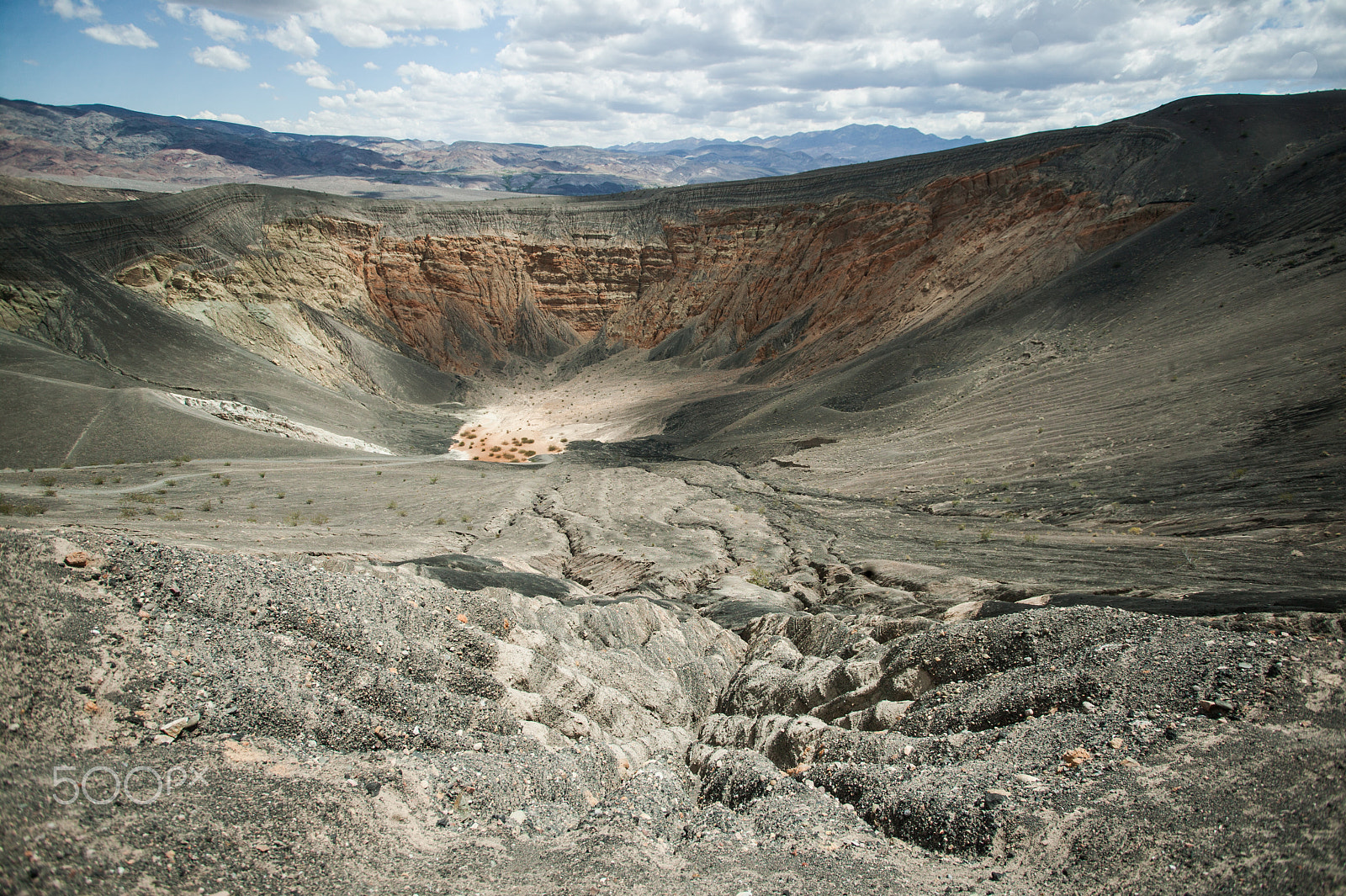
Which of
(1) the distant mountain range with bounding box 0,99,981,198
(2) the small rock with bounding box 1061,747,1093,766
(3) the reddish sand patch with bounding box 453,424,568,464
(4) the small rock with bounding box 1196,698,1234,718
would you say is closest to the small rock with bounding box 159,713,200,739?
(2) the small rock with bounding box 1061,747,1093,766

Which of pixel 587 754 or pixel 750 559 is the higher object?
pixel 587 754

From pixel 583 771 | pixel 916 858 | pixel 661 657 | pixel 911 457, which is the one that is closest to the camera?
pixel 916 858

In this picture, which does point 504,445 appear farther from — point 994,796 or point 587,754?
point 994,796

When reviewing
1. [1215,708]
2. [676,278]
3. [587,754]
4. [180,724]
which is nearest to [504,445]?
[676,278]

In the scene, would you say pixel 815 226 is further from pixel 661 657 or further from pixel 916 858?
pixel 916 858

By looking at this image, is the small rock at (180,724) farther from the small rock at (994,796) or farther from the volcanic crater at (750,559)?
the small rock at (994,796)

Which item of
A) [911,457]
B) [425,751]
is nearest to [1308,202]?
[911,457]

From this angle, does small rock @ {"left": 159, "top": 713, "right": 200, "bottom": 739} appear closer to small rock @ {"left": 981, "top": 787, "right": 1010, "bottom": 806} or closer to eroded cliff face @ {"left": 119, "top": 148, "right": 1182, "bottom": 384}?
small rock @ {"left": 981, "top": 787, "right": 1010, "bottom": 806}

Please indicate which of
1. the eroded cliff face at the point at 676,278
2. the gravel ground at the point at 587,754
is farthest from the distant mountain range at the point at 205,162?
the gravel ground at the point at 587,754
